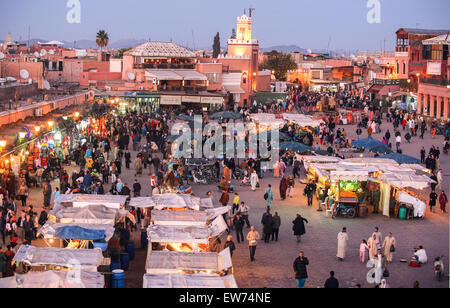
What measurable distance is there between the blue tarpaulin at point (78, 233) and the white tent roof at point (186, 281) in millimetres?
3186

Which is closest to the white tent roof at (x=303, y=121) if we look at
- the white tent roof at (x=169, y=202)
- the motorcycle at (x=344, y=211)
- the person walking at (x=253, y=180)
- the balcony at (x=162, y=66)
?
the person walking at (x=253, y=180)

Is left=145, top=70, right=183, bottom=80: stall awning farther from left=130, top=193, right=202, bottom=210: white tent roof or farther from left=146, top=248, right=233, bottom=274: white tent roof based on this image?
left=146, top=248, right=233, bottom=274: white tent roof

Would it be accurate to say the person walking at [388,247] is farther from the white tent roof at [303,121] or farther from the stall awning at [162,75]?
the stall awning at [162,75]

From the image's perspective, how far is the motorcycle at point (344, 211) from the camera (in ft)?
66.9

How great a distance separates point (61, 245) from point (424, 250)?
795cm

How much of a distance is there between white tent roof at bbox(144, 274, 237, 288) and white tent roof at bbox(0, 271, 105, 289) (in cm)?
87

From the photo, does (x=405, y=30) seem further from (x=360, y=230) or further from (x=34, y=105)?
(x=360, y=230)

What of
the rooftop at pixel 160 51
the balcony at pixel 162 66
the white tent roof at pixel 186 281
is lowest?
the white tent roof at pixel 186 281

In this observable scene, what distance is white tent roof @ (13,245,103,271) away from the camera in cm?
1236

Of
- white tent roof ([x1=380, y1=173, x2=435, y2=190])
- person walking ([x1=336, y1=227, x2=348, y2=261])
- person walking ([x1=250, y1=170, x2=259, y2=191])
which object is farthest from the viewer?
person walking ([x1=250, y1=170, x2=259, y2=191])

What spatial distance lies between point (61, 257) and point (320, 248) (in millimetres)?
6926

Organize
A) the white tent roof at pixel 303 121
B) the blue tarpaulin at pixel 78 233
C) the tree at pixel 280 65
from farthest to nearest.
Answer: the tree at pixel 280 65 < the white tent roof at pixel 303 121 < the blue tarpaulin at pixel 78 233

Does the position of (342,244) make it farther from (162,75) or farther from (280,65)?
(280,65)

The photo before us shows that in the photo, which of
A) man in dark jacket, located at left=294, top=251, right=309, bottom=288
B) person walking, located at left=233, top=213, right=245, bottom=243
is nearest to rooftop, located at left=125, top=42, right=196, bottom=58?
person walking, located at left=233, top=213, right=245, bottom=243
